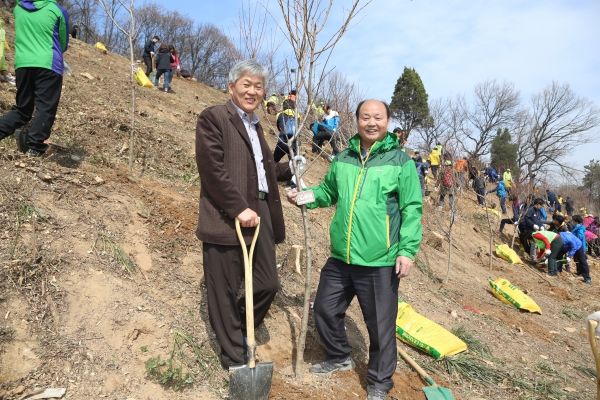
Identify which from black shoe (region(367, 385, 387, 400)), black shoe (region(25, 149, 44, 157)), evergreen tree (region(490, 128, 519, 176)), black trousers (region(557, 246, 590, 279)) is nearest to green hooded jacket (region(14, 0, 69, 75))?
black shoe (region(25, 149, 44, 157))

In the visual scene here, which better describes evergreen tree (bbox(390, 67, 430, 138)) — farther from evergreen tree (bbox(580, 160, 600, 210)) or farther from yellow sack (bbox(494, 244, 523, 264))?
yellow sack (bbox(494, 244, 523, 264))

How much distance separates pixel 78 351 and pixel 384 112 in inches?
99.4

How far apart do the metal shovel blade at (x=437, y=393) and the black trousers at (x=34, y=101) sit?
13.7ft

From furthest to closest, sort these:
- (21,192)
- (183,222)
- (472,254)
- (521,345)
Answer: (472,254) → (521,345) → (183,222) → (21,192)

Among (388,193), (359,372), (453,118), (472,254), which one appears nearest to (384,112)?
(388,193)

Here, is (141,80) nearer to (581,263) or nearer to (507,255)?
(507,255)

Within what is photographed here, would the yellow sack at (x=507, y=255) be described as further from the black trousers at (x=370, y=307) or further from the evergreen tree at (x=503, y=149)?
the evergreen tree at (x=503, y=149)

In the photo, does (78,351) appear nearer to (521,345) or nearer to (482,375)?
(482,375)

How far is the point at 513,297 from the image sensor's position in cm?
643

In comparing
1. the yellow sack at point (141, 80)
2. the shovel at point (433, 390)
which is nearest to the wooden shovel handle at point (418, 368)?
the shovel at point (433, 390)

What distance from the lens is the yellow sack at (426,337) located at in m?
3.68

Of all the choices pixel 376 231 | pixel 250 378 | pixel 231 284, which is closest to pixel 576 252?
pixel 376 231

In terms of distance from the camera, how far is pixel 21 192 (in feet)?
11.1

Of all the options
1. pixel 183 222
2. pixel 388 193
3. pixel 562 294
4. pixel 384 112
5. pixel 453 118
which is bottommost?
pixel 562 294
